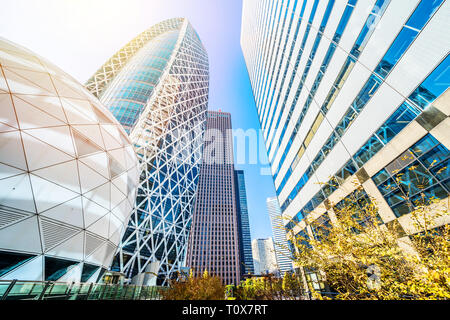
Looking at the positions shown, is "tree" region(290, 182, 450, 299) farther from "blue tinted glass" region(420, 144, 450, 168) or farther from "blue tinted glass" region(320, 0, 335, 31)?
"blue tinted glass" region(320, 0, 335, 31)

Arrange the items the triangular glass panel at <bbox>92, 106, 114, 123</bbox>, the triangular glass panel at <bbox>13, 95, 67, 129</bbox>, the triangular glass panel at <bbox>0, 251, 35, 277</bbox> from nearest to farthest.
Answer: the triangular glass panel at <bbox>0, 251, 35, 277</bbox> → the triangular glass panel at <bbox>13, 95, 67, 129</bbox> → the triangular glass panel at <bbox>92, 106, 114, 123</bbox>

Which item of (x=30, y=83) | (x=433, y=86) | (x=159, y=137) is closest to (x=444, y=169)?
(x=433, y=86)

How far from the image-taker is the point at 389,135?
8500mm

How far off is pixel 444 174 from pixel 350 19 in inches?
420

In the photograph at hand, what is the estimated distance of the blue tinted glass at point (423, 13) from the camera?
639cm

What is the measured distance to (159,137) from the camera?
36094 millimetres

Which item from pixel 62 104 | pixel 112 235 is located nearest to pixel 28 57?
pixel 62 104

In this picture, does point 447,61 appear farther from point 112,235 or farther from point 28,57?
point 28,57

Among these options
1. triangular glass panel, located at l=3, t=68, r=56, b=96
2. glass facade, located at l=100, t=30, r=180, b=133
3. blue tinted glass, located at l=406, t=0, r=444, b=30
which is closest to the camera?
blue tinted glass, located at l=406, t=0, r=444, b=30

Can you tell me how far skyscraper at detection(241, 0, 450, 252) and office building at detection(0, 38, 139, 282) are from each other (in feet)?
36.5

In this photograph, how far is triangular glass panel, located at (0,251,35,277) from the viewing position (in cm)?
670

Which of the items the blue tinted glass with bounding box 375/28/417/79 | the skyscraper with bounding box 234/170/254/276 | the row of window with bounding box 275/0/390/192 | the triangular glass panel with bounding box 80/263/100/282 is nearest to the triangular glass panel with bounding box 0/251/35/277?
the triangular glass panel with bounding box 80/263/100/282

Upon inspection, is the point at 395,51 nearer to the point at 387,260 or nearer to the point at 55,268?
the point at 387,260

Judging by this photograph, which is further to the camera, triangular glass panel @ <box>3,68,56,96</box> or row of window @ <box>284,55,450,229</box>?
triangular glass panel @ <box>3,68,56,96</box>
